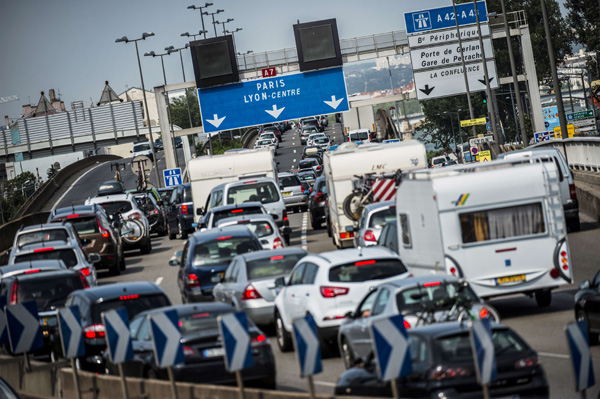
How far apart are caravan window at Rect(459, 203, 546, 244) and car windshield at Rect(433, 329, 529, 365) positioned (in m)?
7.75

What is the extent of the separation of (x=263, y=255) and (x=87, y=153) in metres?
154

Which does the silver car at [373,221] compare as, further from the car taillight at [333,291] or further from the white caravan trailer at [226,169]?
the white caravan trailer at [226,169]

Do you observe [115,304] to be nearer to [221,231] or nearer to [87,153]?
[221,231]

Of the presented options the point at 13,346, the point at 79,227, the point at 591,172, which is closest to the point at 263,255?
the point at 13,346

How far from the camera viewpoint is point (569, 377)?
1283 cm

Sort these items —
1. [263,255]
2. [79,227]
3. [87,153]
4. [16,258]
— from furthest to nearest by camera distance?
[87,153], [79,227], [16,258], [263,255]

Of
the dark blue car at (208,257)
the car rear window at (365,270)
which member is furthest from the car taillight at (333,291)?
the dark blue car at (208,257)

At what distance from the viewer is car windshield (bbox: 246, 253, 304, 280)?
18.5 m

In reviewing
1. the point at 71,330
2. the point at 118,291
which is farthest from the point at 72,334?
the point at 118,291

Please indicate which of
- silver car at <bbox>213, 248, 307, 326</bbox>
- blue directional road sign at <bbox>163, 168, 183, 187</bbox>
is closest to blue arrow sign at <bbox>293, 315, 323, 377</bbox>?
silver car at <bbox>213, 248, 307, 326</bbox>

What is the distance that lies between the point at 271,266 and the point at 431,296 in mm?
5650

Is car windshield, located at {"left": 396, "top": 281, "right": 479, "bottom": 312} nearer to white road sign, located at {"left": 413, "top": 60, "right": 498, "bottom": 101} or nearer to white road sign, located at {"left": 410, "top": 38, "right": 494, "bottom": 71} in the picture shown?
white road sign, located at {"left": 410, "top": 38, "right": 494, "bottom": 71}

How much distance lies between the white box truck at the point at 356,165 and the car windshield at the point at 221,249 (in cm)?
752

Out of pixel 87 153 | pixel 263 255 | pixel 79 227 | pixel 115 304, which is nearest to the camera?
pixel 115 304
